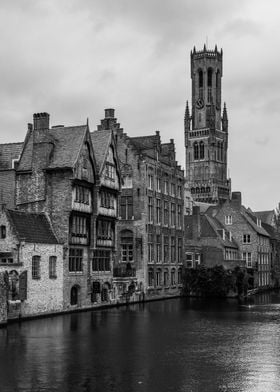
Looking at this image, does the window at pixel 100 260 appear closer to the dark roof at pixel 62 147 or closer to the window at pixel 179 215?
the dark roof at pixel 62 147

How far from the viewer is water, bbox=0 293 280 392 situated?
81.8 ft

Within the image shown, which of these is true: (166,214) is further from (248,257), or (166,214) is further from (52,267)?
(52,267)

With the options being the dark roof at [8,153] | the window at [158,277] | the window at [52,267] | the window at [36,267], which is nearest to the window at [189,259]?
the window at [158,277]

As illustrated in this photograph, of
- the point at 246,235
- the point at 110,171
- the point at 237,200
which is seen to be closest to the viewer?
the point at 110,171

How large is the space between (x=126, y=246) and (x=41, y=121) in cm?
2023

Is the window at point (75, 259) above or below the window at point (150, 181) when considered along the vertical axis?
below

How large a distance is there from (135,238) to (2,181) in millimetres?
20032

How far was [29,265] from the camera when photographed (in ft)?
159

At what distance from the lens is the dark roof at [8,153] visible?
5959 centimetres

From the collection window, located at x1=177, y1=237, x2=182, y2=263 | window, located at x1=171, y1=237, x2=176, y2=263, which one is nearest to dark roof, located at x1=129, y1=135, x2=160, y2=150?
window, located at x1=171, y1=237, x2=176, y2=263

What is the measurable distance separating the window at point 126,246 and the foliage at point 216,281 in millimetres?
10690

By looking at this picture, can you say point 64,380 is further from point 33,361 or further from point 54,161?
point 54,161

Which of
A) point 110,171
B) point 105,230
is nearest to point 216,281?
point 105,230

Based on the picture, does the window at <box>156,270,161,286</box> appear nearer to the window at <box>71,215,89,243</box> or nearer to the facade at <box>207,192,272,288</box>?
the window at <box>71,215,89,243</box>
